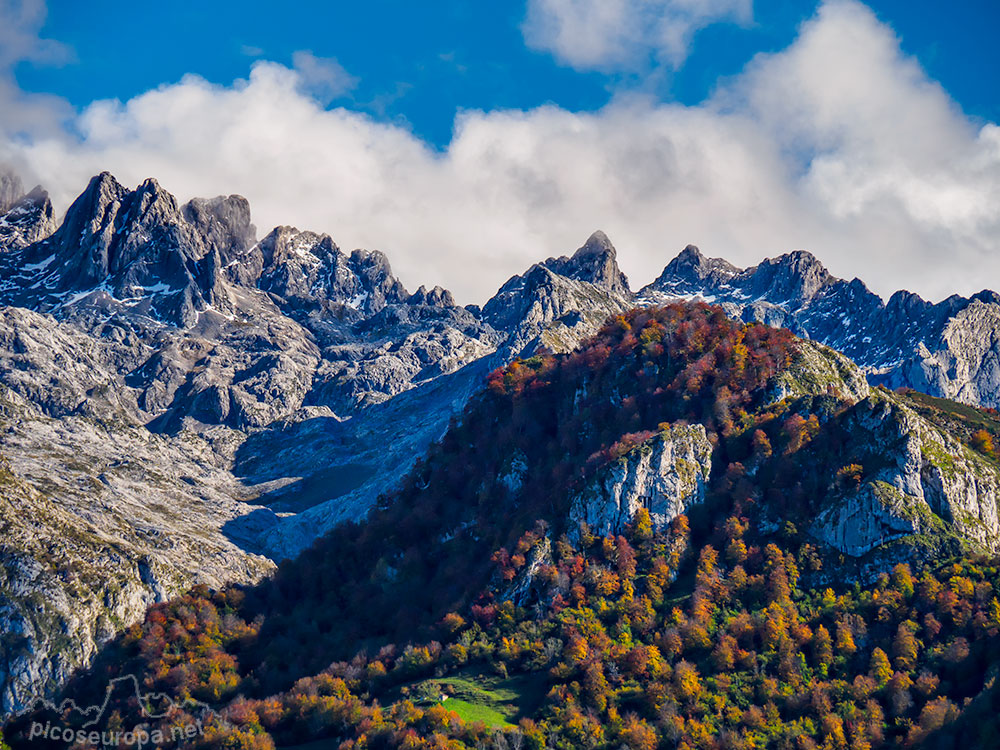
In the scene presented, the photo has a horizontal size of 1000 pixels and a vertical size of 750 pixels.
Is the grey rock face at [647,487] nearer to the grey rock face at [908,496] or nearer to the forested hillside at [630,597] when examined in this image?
the forested hillside at [630,597]

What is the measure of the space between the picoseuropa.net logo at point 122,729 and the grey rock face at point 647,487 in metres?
67.1

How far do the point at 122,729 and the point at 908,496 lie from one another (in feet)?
419

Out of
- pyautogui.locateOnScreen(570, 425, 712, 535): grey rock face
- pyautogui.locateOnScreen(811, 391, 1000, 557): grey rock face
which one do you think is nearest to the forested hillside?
pyautogui.locateOnScreen(811, 391, 1000, 557): grey rock face

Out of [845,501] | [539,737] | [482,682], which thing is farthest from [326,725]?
[845,501]

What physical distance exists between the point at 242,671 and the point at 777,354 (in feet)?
377

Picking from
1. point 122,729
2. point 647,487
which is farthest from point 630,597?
point 122,729

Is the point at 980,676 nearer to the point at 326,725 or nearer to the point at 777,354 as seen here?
the point at 777,354

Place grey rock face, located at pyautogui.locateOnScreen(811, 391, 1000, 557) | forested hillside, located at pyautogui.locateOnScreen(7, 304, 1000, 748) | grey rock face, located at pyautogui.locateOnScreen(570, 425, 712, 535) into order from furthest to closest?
grey rock face, located at pyautogui.locateOnScreen(570, 425, 712, 535) → grey rock face, located at pyautogui.locateOnScreen(811, 391, 1000, 557) → forested hillside, located at pyautogui.locateOnScreen(7, 304, 1000, 748)

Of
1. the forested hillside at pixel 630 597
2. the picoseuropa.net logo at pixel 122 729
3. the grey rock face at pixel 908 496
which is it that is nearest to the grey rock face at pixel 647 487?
the forested hillside at pixel 630 597

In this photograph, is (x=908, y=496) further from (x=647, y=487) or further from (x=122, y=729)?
(x=122, y=729)

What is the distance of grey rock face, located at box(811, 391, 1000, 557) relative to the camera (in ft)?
435

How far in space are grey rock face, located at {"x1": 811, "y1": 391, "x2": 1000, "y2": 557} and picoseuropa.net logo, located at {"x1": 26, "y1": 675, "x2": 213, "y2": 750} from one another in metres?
99.2

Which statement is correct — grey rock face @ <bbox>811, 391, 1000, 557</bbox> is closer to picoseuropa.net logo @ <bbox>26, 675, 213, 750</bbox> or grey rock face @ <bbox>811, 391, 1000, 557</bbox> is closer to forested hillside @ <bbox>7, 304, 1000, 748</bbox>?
forested hillside @ <bbox>7, 304, 1000, 748</bbox>

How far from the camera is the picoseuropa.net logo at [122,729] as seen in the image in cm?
13012
